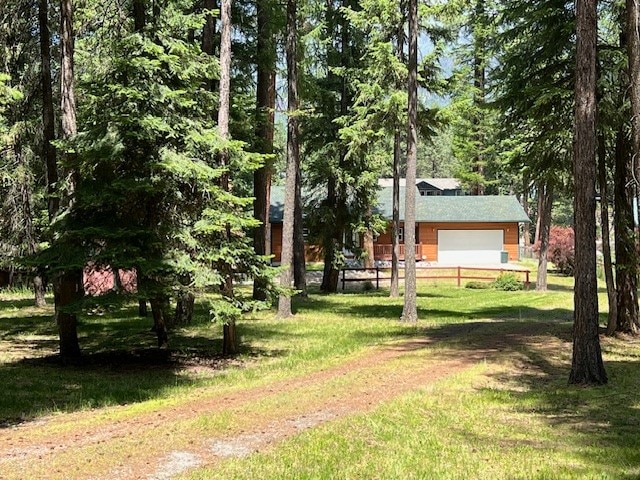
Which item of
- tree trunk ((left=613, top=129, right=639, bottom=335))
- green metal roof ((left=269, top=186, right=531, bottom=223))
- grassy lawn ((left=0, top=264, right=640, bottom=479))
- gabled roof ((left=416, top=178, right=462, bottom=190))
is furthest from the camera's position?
gabled roof ((left=416, top=178, right=462, bottom=190))

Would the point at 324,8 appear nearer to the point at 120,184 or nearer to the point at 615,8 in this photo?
the point at 615,8

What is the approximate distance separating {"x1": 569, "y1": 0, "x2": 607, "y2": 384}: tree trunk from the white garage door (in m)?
36.3

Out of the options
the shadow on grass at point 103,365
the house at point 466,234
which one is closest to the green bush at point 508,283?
the house at point 466,234

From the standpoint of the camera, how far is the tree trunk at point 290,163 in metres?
18.3

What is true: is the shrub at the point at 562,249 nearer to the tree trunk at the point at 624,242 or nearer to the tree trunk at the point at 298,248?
the tree trunk at the point at 298,248

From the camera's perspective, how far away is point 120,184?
36.3 ft

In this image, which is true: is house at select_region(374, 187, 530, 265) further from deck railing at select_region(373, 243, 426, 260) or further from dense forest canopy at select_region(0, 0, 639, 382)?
dense forest canopy at select_region(0, 0, 639, 382)

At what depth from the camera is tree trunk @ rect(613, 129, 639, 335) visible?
14.2 meters

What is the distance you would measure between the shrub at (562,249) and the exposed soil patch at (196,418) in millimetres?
29853

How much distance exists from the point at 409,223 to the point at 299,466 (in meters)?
12.4

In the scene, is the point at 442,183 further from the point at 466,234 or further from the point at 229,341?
the point at 229,341

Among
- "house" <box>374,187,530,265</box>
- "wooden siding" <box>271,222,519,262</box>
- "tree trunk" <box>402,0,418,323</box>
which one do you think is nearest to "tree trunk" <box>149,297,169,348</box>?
"tree trunk" <box>402,0,418,323</box>

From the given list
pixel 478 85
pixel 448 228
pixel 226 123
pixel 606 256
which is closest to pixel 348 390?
pixel 226 123

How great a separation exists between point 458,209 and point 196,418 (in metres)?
40.7
